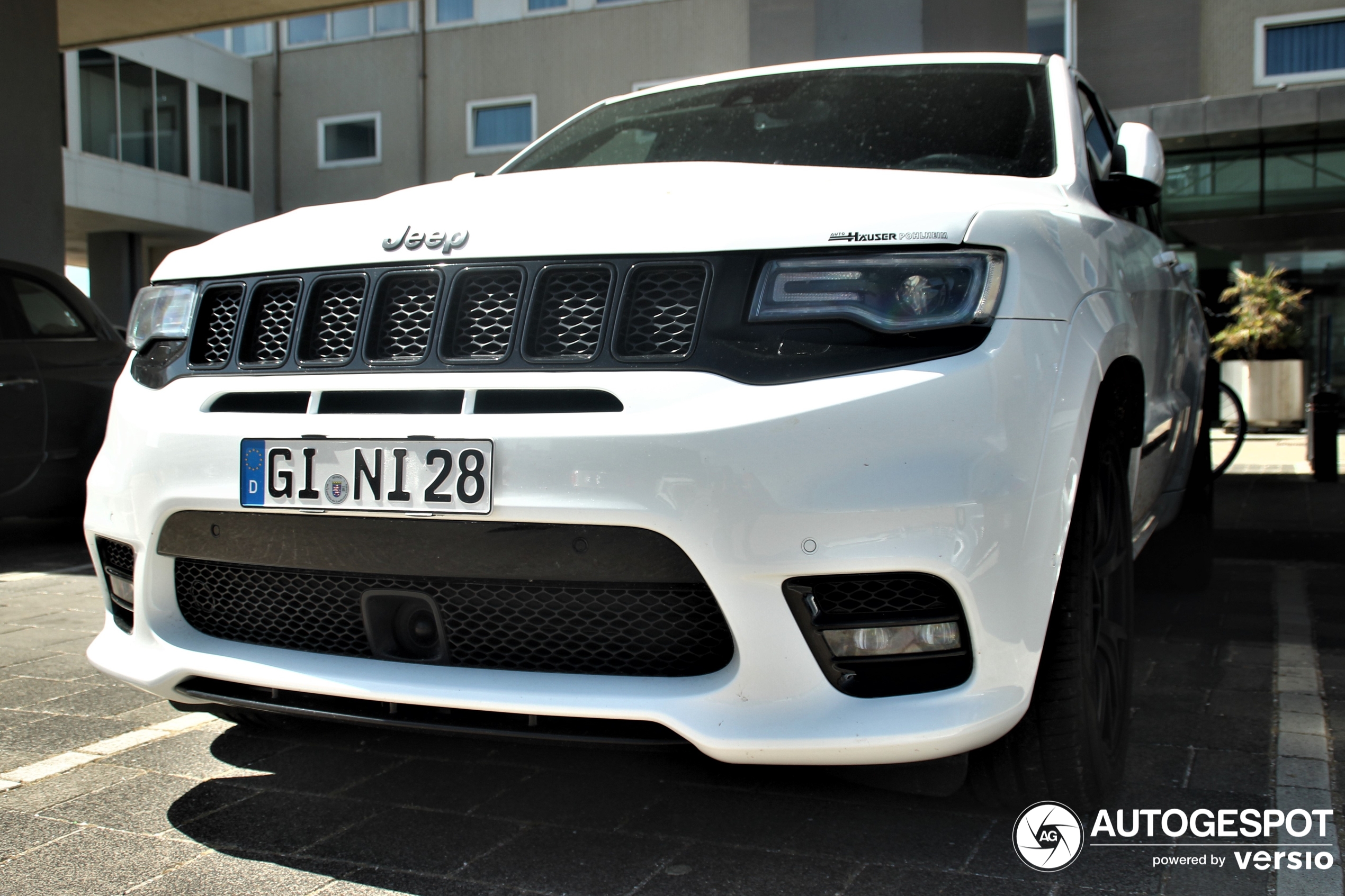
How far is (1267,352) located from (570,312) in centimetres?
1668

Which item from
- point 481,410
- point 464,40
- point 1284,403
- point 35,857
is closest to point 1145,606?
point 481,410

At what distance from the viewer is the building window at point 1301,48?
17.6 m

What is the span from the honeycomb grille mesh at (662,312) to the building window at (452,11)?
22407mm

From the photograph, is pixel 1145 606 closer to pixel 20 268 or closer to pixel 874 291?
pixel 874 291

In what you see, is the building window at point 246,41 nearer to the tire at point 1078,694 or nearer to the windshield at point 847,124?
the windshield at point 847,124

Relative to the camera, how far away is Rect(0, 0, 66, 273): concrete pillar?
981 cm

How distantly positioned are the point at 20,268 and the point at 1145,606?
571cm

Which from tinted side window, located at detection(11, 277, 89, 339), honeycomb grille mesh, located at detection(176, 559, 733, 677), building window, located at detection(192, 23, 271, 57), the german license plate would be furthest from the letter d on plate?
building window, located at detection(192, 23, 271, 57)

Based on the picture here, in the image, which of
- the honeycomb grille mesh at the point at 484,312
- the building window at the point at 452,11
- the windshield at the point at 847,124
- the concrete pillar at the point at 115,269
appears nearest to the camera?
the honeycomb grille mesh at the point at 484,312

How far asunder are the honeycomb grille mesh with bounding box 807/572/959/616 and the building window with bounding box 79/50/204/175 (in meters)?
22.9

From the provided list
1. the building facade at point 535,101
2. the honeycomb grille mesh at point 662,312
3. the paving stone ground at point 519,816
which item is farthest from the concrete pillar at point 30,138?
the honeycomb grille mesh at point 662,312

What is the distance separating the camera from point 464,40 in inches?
896

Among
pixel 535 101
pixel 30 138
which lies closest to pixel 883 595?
pixel 30 138

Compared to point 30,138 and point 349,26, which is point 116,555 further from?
point 349,26
